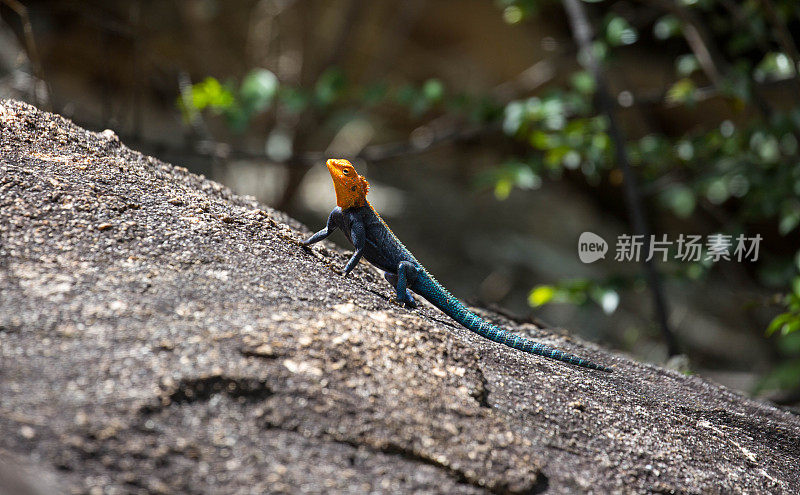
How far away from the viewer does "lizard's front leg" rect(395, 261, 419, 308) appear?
292cm

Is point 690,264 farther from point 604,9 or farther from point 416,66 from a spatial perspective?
point 416,66

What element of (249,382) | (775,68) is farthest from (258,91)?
(775,68)

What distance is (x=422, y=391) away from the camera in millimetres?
2129

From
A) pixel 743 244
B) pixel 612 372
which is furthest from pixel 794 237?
pixel 612 372

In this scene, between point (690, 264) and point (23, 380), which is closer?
point (23, 380)

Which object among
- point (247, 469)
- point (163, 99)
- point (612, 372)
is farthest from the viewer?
point (163, 99)

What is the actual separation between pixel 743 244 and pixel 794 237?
4638mm

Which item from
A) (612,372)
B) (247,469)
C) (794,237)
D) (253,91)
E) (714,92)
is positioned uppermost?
(794,237)

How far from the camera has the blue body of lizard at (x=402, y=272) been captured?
2.88 meters

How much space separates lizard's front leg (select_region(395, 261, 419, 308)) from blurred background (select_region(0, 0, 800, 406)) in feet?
5.33

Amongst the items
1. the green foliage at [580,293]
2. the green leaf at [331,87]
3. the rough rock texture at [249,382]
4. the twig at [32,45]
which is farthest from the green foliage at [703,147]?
the twig at [32,45]

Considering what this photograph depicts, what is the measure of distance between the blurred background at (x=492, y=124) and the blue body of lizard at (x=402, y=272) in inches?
60.3

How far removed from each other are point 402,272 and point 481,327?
442 mm

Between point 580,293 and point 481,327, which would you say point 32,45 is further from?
point 580,293
